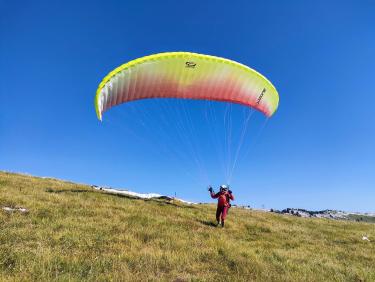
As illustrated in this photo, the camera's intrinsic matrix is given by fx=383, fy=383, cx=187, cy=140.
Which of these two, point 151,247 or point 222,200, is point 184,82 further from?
point 151,247

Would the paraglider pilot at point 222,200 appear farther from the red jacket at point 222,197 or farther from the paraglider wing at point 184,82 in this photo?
the paraglider wing at point 184,82

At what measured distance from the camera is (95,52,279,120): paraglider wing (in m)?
17.3

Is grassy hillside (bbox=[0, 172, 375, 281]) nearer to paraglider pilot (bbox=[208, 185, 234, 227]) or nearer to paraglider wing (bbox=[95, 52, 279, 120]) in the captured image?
paraglider pilot (bbox=[208, 185, 234, 227])

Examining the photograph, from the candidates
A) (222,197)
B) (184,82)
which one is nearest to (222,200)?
(222,197)

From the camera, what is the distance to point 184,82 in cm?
1916

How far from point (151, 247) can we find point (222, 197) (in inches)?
271

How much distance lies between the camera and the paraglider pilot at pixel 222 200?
58.9 feet

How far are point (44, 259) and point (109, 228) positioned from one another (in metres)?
4.42

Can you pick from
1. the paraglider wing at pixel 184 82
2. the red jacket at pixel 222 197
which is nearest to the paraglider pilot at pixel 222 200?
the red jacket at pixel 222 197

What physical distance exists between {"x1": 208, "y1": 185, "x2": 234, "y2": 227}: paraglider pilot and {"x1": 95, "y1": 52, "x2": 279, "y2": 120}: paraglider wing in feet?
16.4

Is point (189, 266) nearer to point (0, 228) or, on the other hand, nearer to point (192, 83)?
point (0, 228)

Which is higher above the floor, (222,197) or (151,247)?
(222,197)

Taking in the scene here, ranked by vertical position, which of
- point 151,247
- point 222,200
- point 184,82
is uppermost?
point 184,82

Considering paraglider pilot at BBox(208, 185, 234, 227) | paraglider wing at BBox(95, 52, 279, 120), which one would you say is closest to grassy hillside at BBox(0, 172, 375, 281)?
paraglider pilot at BBox(208, 185, 234, 227)
